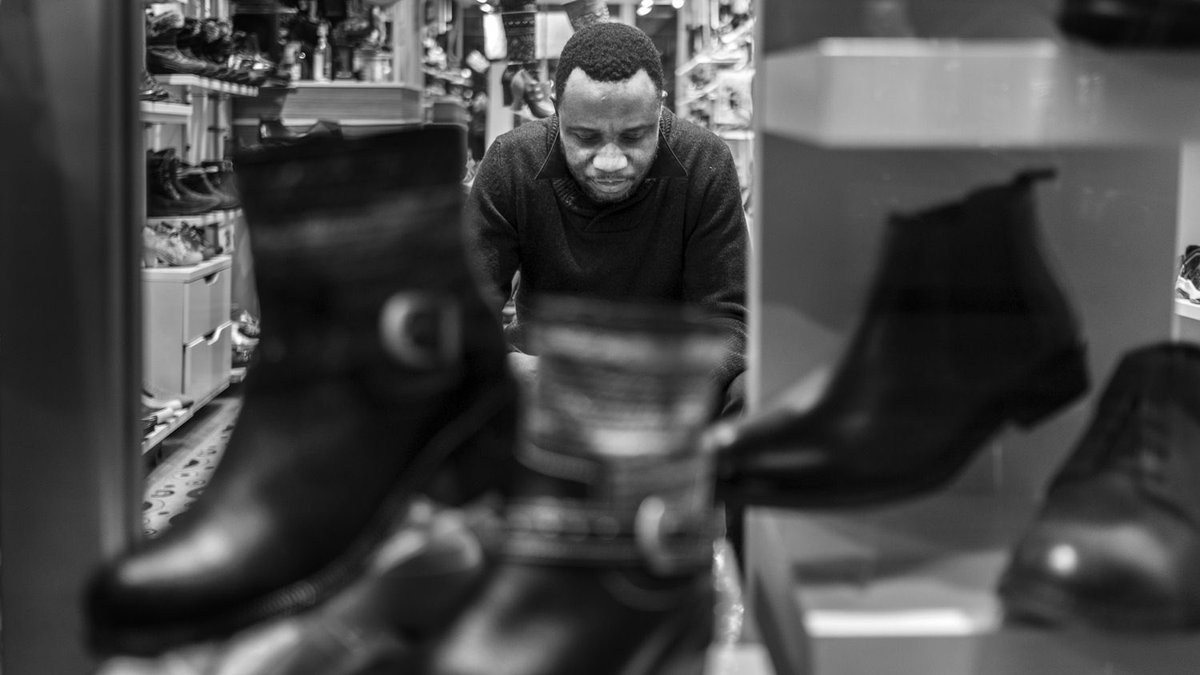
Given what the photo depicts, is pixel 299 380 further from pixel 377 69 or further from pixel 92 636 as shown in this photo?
pixel 377 69

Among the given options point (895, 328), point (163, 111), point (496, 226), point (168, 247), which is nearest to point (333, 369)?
point (895, 328)

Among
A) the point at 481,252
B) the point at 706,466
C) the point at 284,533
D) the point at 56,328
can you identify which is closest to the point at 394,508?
the point at 284,533

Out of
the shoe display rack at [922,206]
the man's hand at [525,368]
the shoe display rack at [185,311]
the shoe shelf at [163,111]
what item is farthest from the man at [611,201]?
the shoe shelf at [163,111]

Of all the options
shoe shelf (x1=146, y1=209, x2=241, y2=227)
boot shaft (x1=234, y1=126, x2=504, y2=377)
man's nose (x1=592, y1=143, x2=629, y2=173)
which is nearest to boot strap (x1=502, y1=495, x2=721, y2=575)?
boot shaft (x1=234, y1=126, x2=504, y2=377)

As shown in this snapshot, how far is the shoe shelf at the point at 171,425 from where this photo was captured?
3.25 meters

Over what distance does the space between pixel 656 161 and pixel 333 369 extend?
134 centimetres

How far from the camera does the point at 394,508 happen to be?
0.63 metres

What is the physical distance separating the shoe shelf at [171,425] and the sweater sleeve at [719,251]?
1.71 metres

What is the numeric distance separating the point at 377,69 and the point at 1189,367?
4.65 m

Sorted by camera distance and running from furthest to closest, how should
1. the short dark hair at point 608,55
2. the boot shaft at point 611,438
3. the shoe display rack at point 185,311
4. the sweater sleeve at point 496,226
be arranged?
the shoe display rack at point 185,311
the sweater sleeve at point 496,226
the short dark hair at point 608,55
the boot shaft at point 611,438

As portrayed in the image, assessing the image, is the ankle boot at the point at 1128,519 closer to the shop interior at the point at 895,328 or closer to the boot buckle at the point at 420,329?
the shop interior at the point at 895,328

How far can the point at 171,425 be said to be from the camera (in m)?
3.50

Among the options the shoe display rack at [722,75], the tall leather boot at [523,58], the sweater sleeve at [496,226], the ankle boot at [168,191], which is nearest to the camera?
the sweater sleeve at [496,226]

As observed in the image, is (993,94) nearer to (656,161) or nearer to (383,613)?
(383,613)
